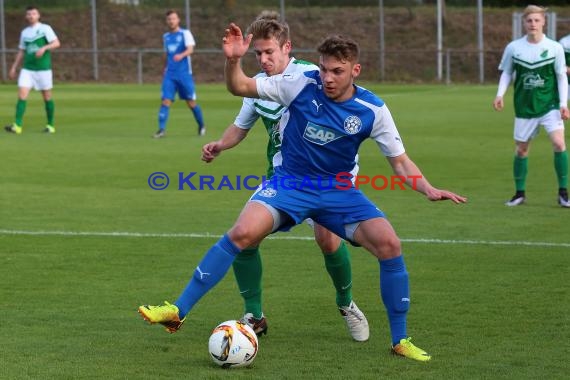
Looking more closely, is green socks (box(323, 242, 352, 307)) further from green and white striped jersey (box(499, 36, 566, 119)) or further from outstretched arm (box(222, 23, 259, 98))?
green and white striped jersey (box(499, 36, 566, 119))

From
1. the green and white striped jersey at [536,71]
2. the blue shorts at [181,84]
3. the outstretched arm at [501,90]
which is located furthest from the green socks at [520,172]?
the blue shorts at [181,84]

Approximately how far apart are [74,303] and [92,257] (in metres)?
1.68

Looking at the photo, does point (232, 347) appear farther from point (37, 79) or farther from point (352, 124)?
point (37, 79)

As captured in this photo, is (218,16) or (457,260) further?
(218,16)

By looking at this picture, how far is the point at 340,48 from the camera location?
5988 millimetres

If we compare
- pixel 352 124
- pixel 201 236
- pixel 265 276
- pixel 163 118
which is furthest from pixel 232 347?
pixel 163 118

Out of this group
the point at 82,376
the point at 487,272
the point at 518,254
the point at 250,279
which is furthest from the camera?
the point at 518,254

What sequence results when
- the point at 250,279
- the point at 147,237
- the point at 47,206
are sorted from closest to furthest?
the point at 250,279 → the point at 147,237 → the point at 47,206

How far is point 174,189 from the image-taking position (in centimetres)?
1349

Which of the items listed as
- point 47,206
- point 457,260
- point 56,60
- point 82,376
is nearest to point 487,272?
point 457,260

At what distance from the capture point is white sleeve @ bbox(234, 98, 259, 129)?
22.4 feet

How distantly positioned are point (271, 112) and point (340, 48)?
88 cm

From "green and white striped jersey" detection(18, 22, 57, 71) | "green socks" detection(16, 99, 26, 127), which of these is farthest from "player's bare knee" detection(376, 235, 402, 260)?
"green and white striped jersey" detection(18, 22, 57, 71)

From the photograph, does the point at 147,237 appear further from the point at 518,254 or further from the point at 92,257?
the point at 518,254
